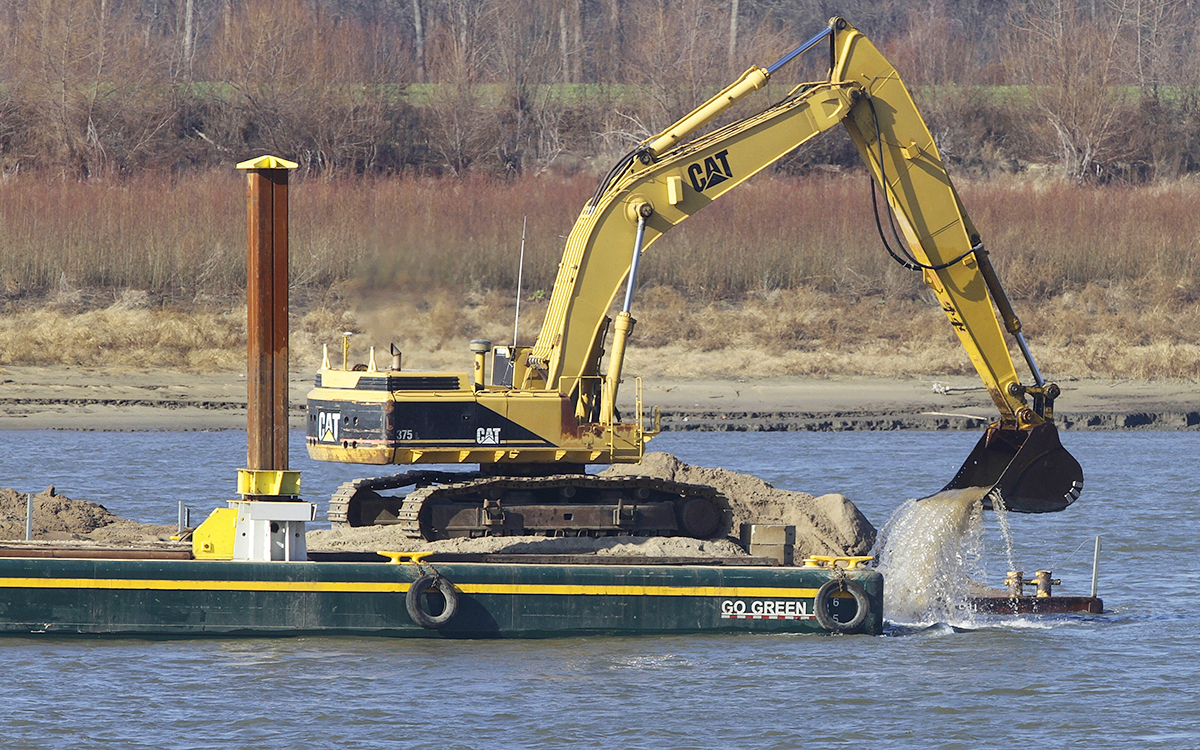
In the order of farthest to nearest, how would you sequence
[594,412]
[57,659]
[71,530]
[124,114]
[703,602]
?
[124,114], [71,530], [594,412], [703,602], [57,659]

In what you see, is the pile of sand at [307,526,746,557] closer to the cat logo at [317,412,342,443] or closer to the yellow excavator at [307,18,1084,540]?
the yellow excavator at [307,18,1084,540]

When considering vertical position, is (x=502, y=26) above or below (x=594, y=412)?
above

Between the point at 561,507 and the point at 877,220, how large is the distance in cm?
407

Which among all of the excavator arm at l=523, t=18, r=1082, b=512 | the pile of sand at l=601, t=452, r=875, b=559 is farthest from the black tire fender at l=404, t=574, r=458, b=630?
the pile of sand at l=601, t=452, r=875, b=559

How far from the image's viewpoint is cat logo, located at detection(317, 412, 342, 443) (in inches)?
628

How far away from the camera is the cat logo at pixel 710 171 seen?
1666cm

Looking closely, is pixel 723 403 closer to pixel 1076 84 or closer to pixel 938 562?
pixel 938 562

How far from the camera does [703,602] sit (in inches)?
580

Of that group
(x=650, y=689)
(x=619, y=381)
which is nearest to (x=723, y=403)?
(x=619, y=381)

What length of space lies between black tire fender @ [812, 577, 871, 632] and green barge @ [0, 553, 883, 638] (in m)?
0.01

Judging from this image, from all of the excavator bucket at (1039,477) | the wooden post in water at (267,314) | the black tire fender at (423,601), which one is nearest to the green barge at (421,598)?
the black tire fender at (423,601)

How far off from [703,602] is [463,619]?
2.02 meters

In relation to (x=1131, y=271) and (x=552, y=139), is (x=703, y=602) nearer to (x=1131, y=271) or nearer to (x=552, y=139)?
(x=1131, y=271)

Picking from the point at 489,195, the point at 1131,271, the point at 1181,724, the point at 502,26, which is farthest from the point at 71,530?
the point at 502,26
